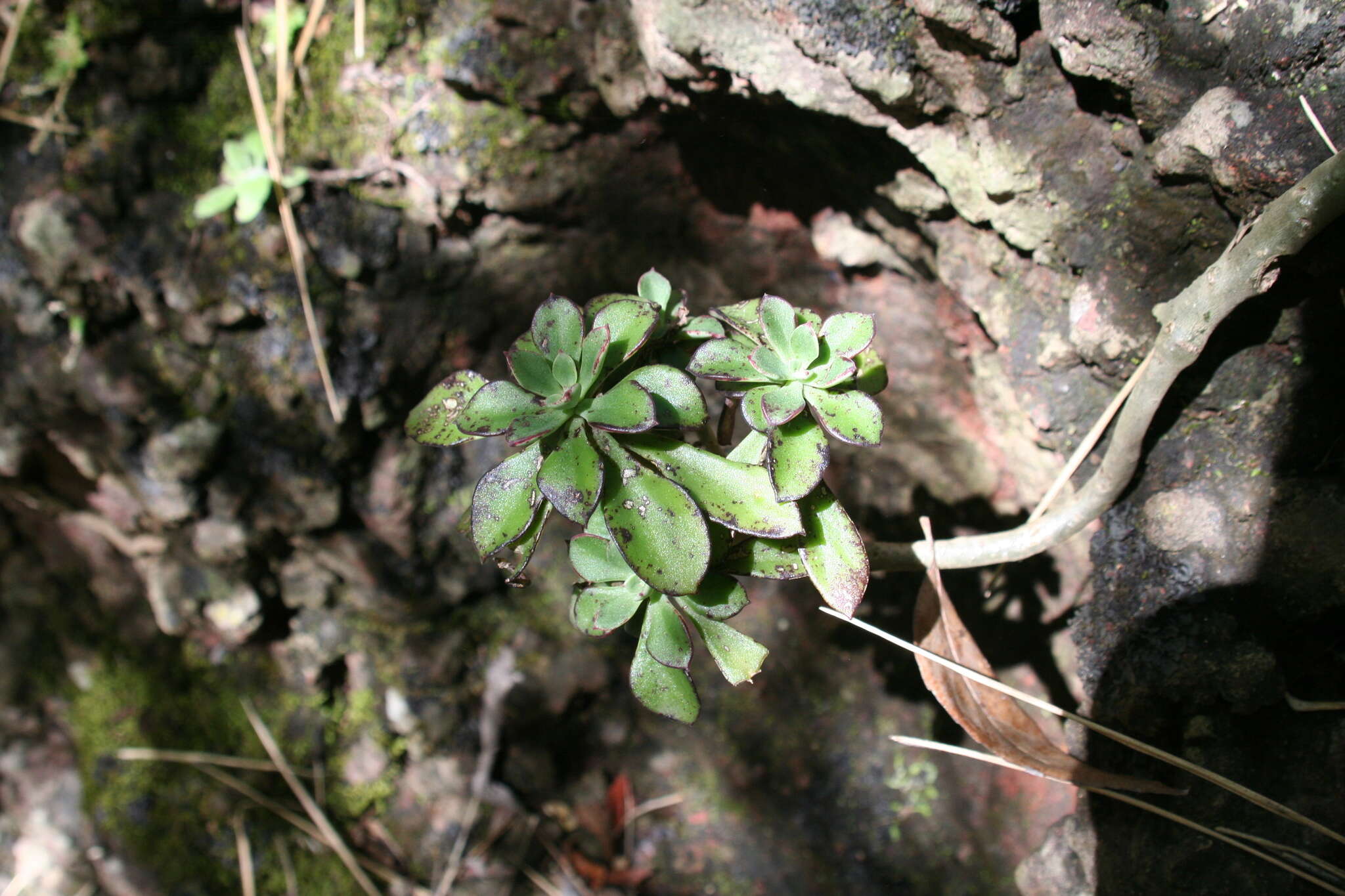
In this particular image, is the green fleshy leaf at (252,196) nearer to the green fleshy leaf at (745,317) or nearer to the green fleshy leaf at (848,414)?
the green fleshy leaf at (745,317)

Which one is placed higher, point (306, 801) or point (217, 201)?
point (217, 201)

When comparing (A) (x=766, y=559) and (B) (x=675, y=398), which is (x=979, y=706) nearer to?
(A) (x=766, y=559)

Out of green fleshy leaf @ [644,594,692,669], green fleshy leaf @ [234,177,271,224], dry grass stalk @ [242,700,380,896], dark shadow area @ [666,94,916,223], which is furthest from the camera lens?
dry grass stalk @ [242,700,380,896]

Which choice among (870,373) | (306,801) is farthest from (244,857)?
(870,373)

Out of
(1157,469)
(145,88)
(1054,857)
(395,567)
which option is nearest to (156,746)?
(395,567)

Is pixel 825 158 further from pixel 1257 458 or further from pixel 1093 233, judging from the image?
pixel 1257 458

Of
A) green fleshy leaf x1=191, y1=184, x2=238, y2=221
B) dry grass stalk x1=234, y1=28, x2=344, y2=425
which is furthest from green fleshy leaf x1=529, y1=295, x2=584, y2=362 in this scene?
green fleshy leaf x1=191, y1=184, x2=238, y2=221

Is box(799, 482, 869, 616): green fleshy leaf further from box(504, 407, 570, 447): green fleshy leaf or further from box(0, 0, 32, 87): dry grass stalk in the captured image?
box(0, 0, 32, 87): dry grass stalk
